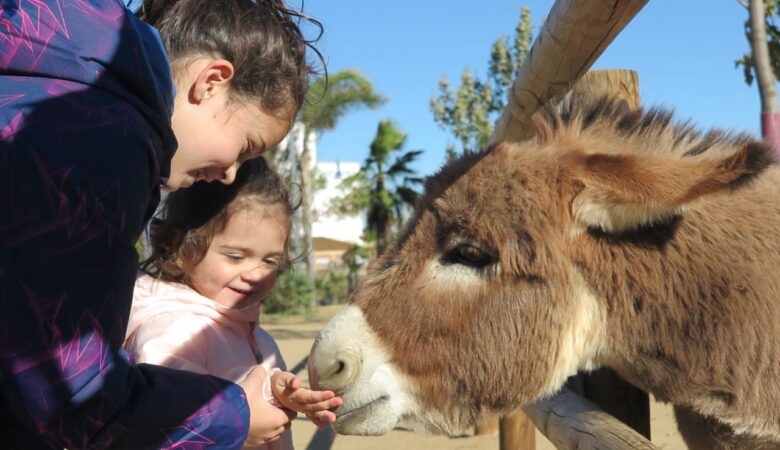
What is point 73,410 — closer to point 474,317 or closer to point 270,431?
point 270,431

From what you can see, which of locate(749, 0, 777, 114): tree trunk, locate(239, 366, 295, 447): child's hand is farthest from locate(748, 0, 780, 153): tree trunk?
locate(239, 366, 295, 447): child's hand

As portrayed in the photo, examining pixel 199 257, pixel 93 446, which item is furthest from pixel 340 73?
pixel 93 446

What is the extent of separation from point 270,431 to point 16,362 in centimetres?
84

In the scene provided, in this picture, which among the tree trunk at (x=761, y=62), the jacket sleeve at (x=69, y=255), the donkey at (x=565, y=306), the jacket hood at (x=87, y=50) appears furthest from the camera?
the tree trunk at (x=761, y=62)

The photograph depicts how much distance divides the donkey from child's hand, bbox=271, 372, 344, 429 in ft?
0.28

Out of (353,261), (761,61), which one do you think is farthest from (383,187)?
(761,61)

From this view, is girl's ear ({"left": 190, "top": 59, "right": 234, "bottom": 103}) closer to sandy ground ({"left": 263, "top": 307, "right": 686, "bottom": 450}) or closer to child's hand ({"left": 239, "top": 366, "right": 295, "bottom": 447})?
child's hand ({"left": 239, "top": 366, "right": 295, "bottom": 447})

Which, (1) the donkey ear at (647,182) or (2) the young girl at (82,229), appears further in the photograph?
(1) the donkey ear at (647,182)

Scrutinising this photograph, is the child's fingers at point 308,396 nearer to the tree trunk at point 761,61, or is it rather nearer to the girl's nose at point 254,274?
the girl's nose at point 254,274

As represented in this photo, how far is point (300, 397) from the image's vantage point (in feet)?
6.93

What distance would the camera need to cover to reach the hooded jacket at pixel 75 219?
52.3 inches

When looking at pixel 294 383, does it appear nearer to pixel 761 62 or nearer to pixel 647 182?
pixel 647 182

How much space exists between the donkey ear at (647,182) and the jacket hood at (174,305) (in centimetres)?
141

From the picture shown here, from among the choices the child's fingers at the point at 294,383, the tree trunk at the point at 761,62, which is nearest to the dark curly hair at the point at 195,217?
the child's fingers at the point at 294,383
